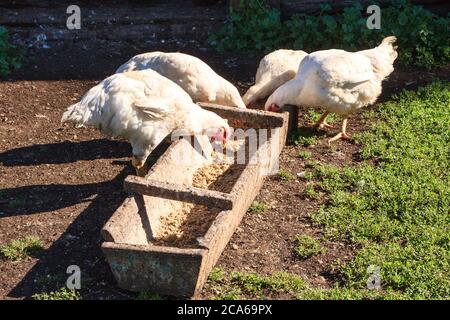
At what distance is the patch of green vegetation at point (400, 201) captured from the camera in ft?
18.2

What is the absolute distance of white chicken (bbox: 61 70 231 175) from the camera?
6.42 meters

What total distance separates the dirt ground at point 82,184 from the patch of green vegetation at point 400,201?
0.18m

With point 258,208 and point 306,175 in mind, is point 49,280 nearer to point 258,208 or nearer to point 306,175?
point 258,208

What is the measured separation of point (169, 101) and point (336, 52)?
1828 mm

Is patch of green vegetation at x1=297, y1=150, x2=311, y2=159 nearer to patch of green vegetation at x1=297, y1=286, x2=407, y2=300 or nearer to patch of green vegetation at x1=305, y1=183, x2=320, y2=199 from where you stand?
patch of green vegetation at x1=305, y1=183, x2=320, y2=199

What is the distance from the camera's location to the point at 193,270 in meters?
5.10

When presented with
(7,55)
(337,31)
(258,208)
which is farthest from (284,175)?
(7,55)

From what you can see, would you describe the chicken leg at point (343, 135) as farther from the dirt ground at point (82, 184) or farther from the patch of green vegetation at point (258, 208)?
the patch of green vegetation at point (258, 208)

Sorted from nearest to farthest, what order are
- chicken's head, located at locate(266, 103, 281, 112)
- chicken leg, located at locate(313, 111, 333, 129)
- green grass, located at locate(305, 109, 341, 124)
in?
1. chicken's head, located at locate(266, 103, 281, 112)
2. chicken leg, located at locate(313, 111, 333, 129)
3. green grass, located at locate(305, 109, 341, 124)

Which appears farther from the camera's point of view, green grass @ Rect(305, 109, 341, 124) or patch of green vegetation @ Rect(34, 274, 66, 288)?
green grass @ Rect(305, 109, 341, 124)

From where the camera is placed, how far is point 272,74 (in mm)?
7840

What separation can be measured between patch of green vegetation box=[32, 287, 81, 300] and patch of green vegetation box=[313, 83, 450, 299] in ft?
6.11

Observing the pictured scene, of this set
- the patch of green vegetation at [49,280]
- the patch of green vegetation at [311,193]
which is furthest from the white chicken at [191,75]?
the patch of green vegetation at [49,280]

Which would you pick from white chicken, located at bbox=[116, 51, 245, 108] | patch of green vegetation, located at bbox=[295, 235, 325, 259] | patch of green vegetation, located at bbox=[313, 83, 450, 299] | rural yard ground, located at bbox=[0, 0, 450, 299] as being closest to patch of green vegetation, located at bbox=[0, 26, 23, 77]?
rural yard ground, located at bbox=[0, 0, 450, 299]
